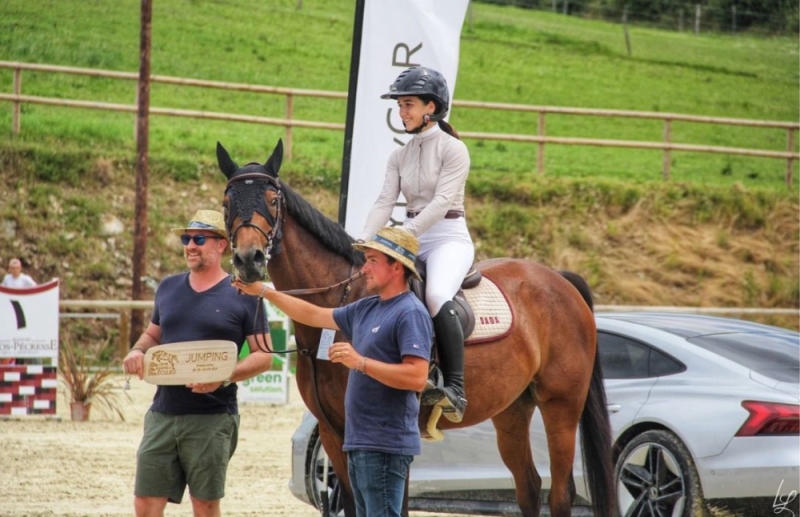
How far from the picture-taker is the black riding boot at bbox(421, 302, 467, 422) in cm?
634

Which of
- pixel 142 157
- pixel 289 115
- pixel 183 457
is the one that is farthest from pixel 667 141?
pixel 183 457

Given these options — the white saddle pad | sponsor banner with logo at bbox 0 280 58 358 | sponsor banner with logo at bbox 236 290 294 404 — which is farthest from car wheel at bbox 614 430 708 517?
sponsor banner with logo at bbox 0 280 58 358

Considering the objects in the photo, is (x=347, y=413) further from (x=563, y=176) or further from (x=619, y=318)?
(x=563, y=176)

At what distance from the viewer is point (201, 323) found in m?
5.99

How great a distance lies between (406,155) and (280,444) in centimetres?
667

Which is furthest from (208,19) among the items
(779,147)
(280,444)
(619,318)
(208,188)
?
(619,318)

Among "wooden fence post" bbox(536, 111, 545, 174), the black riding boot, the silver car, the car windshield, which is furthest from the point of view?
"wooden fence post" bbox(536, 111, 545, 174)

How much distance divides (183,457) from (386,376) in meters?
1.53

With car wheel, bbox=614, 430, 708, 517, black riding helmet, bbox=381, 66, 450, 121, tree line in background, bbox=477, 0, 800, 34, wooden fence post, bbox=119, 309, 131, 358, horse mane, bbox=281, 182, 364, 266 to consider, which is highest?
tree line in background, bbox=477, 0, 800, 34

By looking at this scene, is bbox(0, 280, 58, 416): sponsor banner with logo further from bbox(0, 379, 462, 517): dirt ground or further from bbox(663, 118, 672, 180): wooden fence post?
bbox(663, 118, 672, 180): wooden fence post

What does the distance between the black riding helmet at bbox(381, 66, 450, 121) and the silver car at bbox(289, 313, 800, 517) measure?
2.64 m

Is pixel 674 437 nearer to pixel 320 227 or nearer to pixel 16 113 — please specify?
pixel 320 227

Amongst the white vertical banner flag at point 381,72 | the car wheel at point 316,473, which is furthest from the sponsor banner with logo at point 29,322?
the white vertical banner flag at point 381,72
